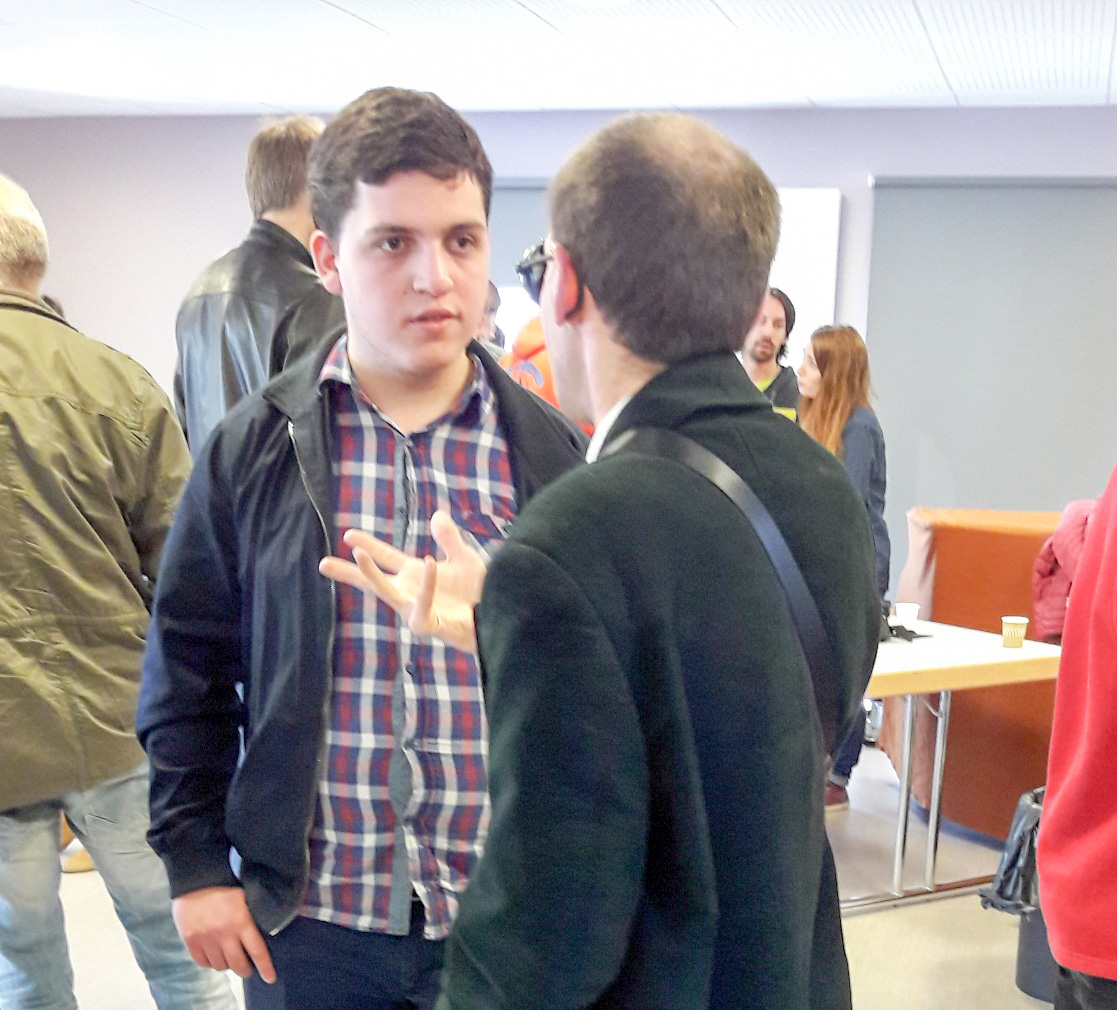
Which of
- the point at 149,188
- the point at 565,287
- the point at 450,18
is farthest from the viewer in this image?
the point at 149,188

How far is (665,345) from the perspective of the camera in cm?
92

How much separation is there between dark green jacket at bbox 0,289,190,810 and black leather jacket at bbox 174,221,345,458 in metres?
0.15

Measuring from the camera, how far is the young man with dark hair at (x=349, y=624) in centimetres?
119

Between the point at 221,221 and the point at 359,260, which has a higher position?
the point at 221,221

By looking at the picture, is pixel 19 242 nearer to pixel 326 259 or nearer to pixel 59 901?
pixel 326 259

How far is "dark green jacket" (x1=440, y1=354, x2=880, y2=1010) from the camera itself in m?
0.80

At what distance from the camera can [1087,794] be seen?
1.30 metres

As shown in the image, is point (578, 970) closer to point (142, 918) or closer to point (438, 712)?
point (438, 712)

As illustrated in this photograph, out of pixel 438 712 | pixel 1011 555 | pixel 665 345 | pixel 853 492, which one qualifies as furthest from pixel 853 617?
pixel 1011 555

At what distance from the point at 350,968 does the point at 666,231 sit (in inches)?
30.8

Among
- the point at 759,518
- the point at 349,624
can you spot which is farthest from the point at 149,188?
the point at 759,518

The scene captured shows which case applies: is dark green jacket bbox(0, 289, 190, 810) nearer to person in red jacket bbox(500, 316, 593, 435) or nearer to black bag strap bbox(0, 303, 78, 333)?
black bag strap bbox(0, 303, 78, 333)

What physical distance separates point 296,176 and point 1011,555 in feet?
8.70

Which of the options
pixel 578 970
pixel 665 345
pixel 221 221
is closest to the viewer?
pixel 578 970
